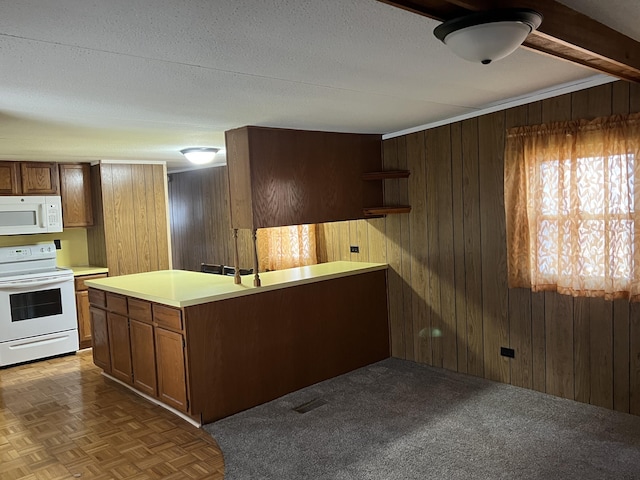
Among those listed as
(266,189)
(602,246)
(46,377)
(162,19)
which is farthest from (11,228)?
(602,246)

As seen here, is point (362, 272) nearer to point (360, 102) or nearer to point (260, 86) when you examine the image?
point (360, 102)

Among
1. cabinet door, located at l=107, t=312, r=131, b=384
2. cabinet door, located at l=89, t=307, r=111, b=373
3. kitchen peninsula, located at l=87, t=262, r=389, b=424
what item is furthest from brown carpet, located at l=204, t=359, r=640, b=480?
cabinet door, located at l=89, t=307, r=111, b=373

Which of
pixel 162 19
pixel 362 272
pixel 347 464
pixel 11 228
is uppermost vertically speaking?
pixel 162 19

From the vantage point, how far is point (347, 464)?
264cm

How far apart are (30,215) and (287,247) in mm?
2599

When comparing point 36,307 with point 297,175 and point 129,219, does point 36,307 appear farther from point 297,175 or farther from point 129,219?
point 297,175

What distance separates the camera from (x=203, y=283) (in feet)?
12.5

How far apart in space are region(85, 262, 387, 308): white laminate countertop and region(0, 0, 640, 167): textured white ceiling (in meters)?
1.14

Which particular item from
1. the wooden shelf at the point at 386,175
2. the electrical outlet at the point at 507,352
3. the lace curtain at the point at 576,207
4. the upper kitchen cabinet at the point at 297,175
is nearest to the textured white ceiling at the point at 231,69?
the upper kitchen cabinet at the point at 297,175

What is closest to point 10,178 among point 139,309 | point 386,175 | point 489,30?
point 139,309

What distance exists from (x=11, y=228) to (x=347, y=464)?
411 centimetres

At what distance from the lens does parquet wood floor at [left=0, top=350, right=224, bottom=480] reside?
272 cm

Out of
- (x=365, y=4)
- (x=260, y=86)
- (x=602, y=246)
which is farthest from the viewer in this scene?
(x=602, y=246)

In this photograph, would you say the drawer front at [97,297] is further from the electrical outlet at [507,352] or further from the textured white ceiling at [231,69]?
the electrical outlet at [507,352]
